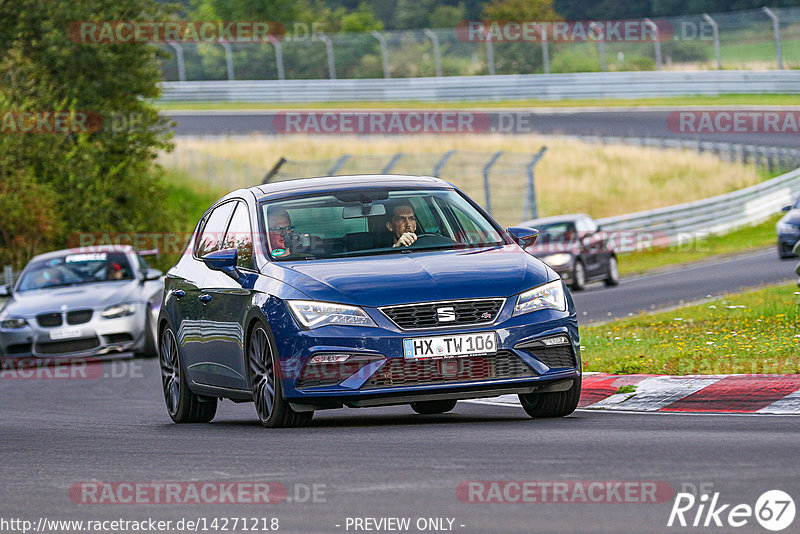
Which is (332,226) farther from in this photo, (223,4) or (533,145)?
(223,4)

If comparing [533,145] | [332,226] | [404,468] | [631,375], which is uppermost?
[332,226]

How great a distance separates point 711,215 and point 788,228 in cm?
985

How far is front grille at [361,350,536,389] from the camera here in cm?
894

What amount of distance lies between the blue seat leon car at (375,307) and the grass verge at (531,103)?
41.2m

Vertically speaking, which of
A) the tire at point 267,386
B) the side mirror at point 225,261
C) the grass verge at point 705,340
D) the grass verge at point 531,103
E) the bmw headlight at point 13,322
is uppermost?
the side mirror at point 225,261

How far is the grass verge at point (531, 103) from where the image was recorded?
167ft

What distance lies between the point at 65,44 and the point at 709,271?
1547 cm

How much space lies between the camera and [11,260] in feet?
104

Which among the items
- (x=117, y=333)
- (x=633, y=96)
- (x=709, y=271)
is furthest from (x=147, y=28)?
(x=633, y=96)

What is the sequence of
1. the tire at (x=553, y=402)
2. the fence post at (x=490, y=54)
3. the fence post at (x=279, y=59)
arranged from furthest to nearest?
the fence post at (x=279, y=59) → the fence post at (x=490, y=54) → the tire at (x=553, y=402)

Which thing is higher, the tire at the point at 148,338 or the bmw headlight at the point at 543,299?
the bmw headlight at the point at 543,299

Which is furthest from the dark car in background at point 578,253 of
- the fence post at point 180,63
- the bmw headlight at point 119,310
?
the fence post at point 180,63

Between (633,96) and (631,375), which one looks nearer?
(631,375)

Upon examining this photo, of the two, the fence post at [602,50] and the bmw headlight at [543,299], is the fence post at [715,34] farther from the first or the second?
the bmw headlight at [543,299]
